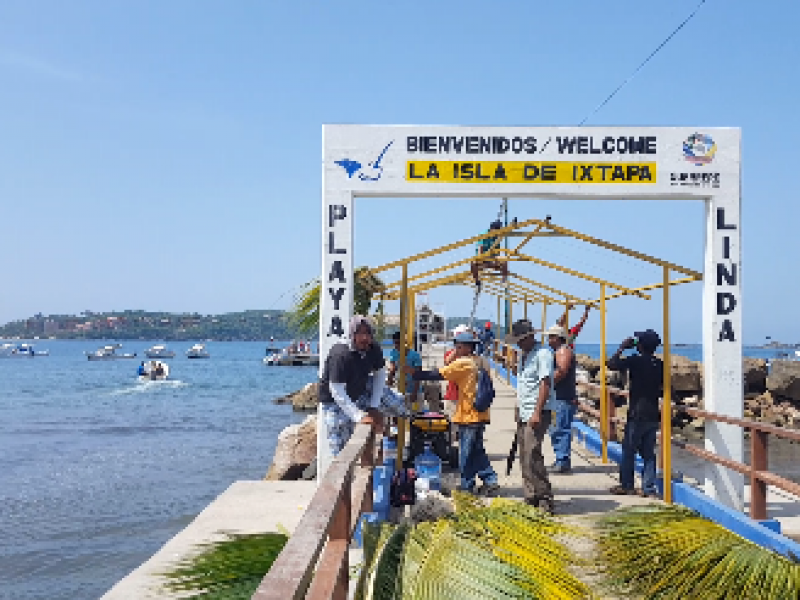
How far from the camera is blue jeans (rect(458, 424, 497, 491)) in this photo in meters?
8.54

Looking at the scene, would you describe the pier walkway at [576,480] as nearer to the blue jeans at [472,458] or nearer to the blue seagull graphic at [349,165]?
the blue jeans at [472,458]

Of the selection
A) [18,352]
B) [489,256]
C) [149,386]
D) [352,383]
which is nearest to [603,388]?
[489,256]

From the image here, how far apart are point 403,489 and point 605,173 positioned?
151 inches

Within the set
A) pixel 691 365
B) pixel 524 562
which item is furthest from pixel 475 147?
pixel 691 365

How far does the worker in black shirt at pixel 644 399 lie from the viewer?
8.99m

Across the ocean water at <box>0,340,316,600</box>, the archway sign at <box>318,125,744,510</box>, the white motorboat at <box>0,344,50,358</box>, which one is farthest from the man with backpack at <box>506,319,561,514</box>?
the white motorboat at <box>0,344,50,358</box>

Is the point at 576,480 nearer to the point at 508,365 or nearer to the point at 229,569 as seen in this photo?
the point at 229,569

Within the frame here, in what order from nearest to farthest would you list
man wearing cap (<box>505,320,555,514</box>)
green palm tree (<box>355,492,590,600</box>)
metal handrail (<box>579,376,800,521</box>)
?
green palm tree (<box>355,492,590,600</box>) < metal handrail (<box>579,376,800,521</box>) < man wearing cap (<box>505,320,555,514</box>)

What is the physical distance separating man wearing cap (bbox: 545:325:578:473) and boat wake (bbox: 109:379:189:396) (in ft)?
166

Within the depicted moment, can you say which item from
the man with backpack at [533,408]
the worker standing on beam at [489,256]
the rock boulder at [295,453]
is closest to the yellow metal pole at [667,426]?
the man with backpack at [533,408]

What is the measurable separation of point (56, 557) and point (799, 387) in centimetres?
2234

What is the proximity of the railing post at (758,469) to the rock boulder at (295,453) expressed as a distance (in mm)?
7960

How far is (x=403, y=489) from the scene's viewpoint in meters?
7.96

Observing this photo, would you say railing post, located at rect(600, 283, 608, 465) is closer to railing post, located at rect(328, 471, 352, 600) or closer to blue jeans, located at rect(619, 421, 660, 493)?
blue jeans, located at rect(619, 421, 660, 493)
